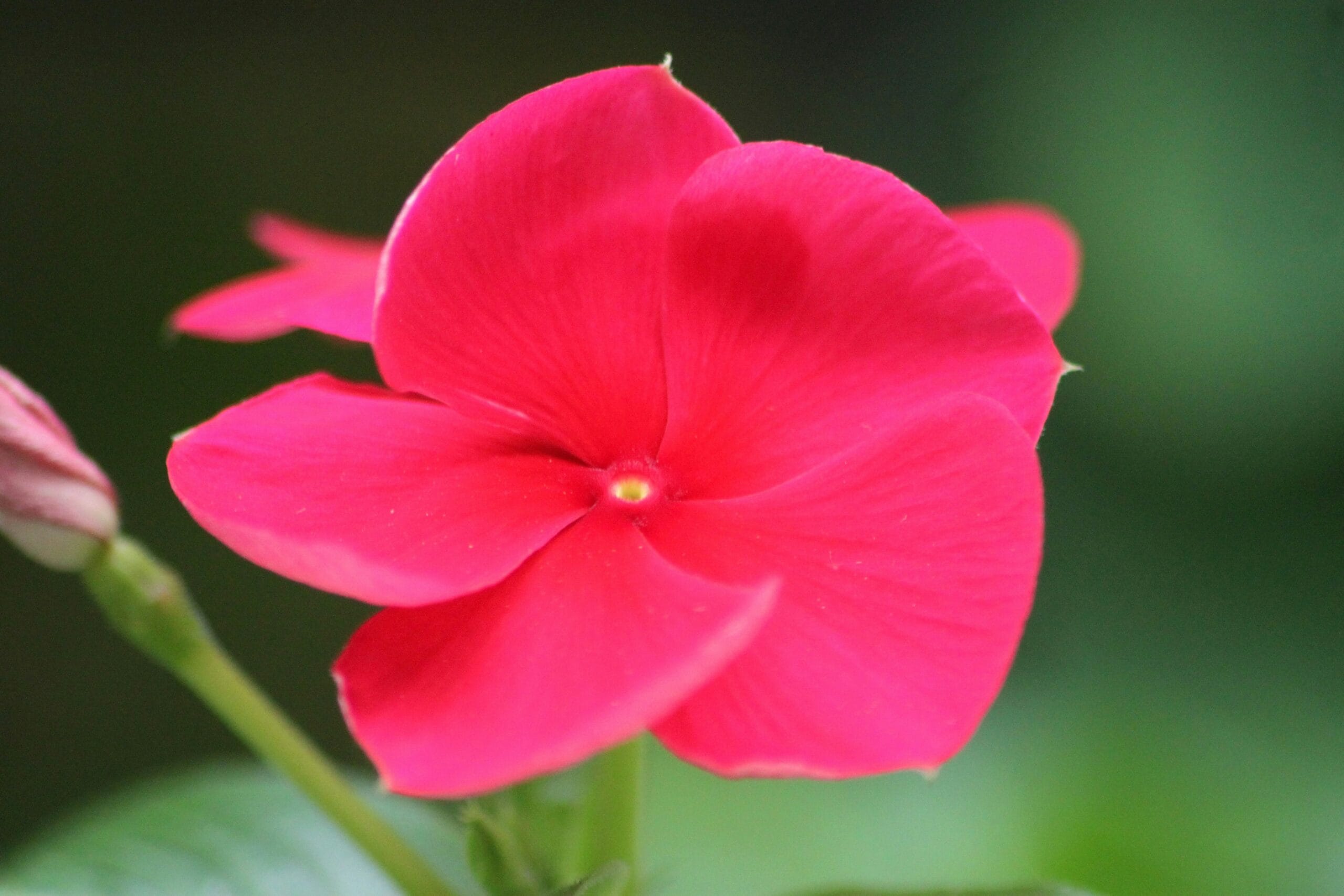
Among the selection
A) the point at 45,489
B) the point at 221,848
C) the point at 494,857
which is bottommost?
the point at 221,848

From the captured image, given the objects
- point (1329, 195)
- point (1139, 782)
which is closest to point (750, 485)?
point (1139, 782)

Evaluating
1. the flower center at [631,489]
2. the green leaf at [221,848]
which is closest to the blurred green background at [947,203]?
the green leaf at [221,848]

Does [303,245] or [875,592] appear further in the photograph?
[303,245]

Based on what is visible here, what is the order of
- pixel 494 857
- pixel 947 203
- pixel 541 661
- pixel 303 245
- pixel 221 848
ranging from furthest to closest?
pixel 947 203 < pixel 221 848 < pixel 303 245 < pixel 494 857 < pixel 541 661

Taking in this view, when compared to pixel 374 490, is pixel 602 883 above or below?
below

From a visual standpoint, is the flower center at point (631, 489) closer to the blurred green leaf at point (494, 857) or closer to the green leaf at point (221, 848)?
the blurred green leaf at point (494, 857)

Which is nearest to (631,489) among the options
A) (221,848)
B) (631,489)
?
(631,489)

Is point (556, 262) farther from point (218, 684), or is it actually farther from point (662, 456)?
point (218, 684)
